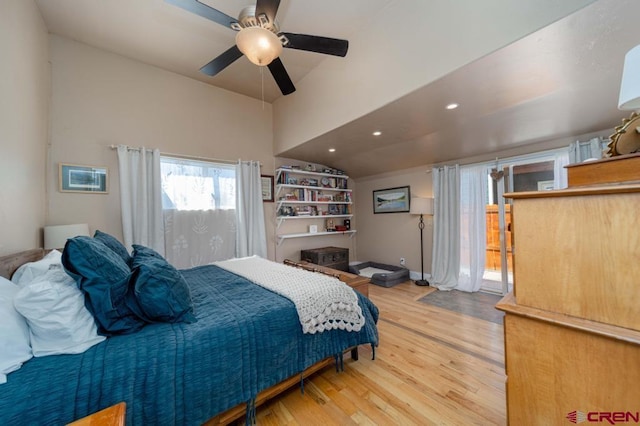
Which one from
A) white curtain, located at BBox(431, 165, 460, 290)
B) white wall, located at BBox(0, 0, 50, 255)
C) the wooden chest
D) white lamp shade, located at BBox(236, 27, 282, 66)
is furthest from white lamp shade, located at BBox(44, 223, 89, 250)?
white curtain, located at BBox(431, 165, 460, 290)

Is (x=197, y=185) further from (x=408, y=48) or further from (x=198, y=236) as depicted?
(x=408, y=48)

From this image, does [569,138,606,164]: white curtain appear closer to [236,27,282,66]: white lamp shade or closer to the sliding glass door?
the sliding glass door

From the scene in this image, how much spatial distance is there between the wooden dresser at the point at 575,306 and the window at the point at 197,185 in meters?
3.32

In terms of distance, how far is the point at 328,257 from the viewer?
4199mm

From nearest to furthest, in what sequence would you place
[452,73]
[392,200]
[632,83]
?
[632,83] → [452,73] → [392,200]

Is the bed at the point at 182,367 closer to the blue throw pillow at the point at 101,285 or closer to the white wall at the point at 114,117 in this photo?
the blue throw pillow at the point at 101,285

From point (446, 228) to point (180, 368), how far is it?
383cm

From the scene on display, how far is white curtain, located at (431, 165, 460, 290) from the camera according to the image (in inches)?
146

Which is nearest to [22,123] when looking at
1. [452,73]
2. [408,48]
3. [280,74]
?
[280,74]

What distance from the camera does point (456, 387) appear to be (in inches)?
65.1

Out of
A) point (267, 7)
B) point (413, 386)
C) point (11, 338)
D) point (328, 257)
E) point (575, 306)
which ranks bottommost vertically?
point (413, 386)

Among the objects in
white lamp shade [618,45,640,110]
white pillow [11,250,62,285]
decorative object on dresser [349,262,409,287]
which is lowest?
decorative object on dresser [349,262,409,287]

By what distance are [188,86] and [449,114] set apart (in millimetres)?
3288

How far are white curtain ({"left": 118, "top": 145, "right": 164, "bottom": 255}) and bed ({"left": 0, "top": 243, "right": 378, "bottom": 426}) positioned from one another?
108cm
